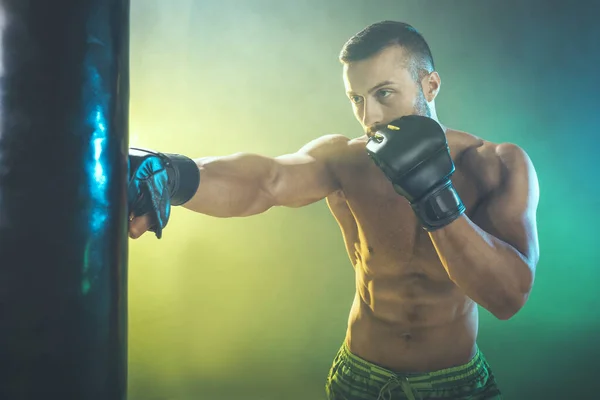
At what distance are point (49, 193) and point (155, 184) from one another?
0.41 m

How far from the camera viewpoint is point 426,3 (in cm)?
169

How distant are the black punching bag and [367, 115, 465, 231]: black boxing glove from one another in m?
0.72

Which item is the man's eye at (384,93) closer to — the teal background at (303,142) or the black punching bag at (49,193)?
the teal background at (303,142)

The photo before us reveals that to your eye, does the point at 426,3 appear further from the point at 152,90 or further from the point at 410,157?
the point at 152,90

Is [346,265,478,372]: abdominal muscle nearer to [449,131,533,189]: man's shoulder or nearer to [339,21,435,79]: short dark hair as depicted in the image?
[449,131,533,189]: man's shoulder

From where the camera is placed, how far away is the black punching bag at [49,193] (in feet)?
1.64

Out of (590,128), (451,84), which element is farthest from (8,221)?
(590,128)

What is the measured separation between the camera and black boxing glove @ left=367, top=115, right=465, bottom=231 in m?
1.09

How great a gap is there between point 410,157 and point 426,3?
83cm

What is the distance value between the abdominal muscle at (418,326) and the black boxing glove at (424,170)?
31 cm

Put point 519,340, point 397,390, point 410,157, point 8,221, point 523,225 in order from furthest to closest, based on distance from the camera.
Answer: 1. point 519,340
2. point 397,390
3. point 523,225
4. point 410,157
5. point 8,221

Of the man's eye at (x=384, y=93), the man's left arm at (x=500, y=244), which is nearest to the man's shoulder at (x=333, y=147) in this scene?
the man's eye at (x=384, y=93)

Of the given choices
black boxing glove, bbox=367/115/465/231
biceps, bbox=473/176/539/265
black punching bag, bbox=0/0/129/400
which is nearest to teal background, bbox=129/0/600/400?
biceps, bbox=473/176/539/265

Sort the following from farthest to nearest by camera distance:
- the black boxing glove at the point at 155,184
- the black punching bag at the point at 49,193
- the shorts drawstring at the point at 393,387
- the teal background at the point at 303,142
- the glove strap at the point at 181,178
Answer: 1. the teal background at the point at 303,142
2. the shorts drawstring at the point at 393,387
3. the glove strap at the point at 181,178
4. the black boxing glove at the point at 155,184
5. the black punching bag at the point at 49,193
